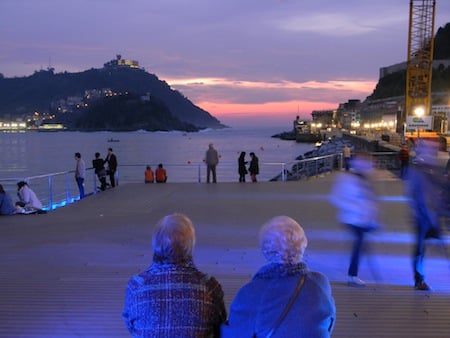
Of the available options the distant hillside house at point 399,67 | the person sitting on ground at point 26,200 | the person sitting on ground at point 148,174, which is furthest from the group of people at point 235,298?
the distant hillside house at point 399,67

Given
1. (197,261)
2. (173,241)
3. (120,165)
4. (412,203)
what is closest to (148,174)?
(120,165)

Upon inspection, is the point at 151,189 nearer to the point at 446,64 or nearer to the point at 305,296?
the point at 305,296

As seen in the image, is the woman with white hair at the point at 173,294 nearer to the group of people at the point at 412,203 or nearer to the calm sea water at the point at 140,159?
the group of people at the point at 412,203

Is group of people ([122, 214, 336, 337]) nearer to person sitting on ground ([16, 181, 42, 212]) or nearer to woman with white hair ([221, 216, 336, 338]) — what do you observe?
woman with white hair ([221, 216, 336, 338])

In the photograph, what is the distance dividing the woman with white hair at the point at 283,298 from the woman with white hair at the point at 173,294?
0.15m

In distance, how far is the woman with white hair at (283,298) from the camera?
229cm

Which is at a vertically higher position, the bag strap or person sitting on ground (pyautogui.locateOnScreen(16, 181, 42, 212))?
the bag strap

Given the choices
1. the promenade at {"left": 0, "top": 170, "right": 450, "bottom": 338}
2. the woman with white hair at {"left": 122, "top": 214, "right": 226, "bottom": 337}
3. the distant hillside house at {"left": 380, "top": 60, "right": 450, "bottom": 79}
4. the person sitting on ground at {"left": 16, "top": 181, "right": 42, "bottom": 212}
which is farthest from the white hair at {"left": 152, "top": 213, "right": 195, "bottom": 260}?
the distant hillside house at {"left": 380, "top": 60, "right": 450, "bottom": 79}

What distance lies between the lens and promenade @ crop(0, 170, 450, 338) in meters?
4.61

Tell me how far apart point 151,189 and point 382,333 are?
498 inches

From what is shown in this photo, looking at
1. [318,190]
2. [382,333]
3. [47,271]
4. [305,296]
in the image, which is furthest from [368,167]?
[318,190]

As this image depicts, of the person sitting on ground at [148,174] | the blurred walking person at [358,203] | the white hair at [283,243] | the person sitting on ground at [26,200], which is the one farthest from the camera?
the person sitting on ground at [148,174]

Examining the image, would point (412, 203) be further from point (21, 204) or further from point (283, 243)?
point (21, 204)

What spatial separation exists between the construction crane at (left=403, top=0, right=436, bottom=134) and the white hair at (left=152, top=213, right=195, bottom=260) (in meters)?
60.5
